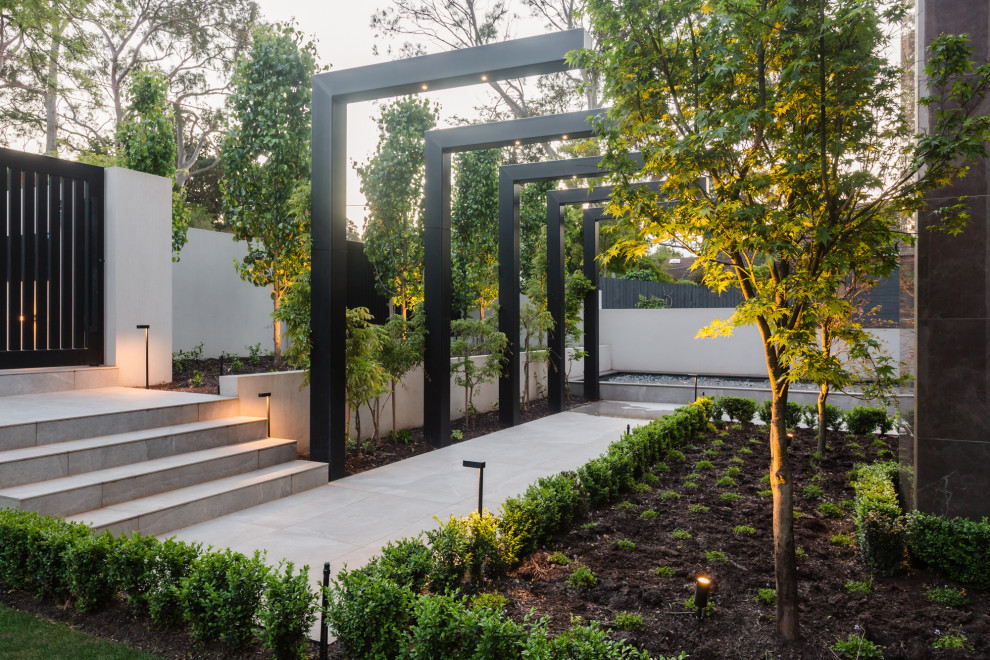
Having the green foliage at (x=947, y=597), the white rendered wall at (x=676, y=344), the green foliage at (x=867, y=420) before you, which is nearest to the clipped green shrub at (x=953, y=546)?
the green foliage at (x=947, y=597)

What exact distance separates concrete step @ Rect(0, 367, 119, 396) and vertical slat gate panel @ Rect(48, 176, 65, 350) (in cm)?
50

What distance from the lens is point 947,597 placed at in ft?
13.2

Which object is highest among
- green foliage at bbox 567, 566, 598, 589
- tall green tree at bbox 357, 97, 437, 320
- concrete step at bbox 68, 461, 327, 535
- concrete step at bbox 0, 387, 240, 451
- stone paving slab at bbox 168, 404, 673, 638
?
tall green tree at bbox 357, 97, 437, 320

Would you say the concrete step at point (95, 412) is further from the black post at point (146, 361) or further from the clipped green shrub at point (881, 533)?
the clipped green shrub at point (881, 533)

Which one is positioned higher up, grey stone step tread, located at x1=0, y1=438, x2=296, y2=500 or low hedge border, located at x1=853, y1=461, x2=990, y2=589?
grey stone step tread, located at x1=0, y1=438, x2=296, y2=500

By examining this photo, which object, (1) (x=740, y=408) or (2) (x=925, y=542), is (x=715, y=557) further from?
(1) (x=740, y=408)

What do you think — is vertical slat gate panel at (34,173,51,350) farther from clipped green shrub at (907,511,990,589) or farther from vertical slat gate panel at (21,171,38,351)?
clipped green shrub at (907,511,990,589)

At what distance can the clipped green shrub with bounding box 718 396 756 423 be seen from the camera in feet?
35.1

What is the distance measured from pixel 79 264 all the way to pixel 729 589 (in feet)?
28.7

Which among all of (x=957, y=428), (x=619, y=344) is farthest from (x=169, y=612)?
(x=619, y=344)

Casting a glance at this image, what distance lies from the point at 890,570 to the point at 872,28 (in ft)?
11.7

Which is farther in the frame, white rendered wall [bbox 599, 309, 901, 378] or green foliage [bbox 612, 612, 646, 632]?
A: white rendered wall [bbox 599, 309, 901, 378]

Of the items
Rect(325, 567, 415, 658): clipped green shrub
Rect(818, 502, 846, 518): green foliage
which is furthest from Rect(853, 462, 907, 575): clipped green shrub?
Rect(325, 567, 415, 658): clipped green shrub

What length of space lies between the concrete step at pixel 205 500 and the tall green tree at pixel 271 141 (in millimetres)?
3148
